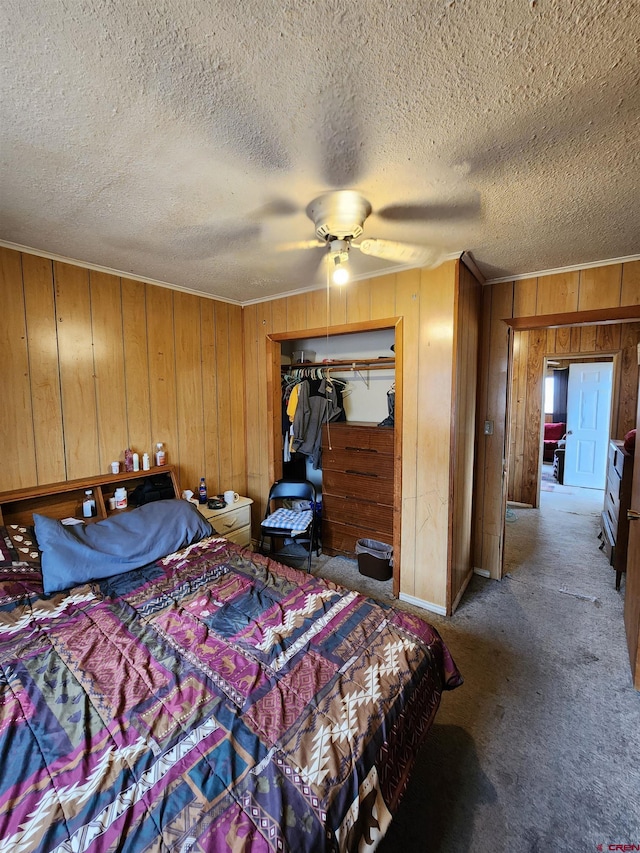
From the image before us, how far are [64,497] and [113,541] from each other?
637 mm

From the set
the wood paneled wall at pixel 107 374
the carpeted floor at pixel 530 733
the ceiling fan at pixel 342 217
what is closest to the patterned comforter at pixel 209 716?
the carpeted floor at pixel 530 733

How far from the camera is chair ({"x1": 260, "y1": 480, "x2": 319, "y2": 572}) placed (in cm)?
306

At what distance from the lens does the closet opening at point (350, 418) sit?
120 inches

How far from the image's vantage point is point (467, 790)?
56.6 inches

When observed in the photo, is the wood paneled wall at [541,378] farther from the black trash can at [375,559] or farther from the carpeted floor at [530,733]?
the black trash can at [375,559]

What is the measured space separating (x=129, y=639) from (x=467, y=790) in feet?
4.79

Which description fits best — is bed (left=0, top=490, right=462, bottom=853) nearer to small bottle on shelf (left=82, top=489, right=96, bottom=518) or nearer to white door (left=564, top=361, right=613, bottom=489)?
small bottle on shelf (left=82, top=489, right=96, bottom=518)

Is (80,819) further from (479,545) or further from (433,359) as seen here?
(479,545)

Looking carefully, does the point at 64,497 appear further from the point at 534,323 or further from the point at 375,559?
the point at 534,323

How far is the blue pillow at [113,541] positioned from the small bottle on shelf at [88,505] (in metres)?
0.30

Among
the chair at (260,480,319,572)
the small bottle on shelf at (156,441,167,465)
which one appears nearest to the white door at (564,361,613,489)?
the chair at (260,480,319,572)

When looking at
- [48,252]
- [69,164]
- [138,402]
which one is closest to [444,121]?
[69,164]

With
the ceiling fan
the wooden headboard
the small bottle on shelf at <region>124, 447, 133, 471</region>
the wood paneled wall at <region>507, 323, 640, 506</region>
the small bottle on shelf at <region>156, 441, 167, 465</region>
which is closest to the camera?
the ceiling fan

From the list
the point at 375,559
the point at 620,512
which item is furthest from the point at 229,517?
the point at 620,512
